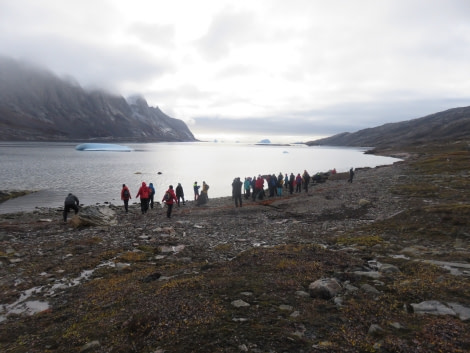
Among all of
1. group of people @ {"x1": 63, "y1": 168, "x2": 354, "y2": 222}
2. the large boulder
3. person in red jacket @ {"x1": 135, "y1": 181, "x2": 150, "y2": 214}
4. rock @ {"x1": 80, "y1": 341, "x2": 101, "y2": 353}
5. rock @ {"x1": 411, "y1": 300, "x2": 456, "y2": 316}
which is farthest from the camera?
person in red jacket @ {"x1": 135, "y1": 181, "x2": 150, "y2": 214}

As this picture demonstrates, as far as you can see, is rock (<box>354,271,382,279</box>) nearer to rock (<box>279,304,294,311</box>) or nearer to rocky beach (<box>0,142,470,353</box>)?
rocky beach (<box>0,142,470,353</box>)

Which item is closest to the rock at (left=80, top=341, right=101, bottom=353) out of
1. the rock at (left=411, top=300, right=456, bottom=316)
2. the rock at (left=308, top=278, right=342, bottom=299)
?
the rock at (left=308, top=278, right=342, bottom=299)

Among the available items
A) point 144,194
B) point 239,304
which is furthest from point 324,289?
point 144,194

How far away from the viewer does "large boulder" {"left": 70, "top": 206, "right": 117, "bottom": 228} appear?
71.1 ft

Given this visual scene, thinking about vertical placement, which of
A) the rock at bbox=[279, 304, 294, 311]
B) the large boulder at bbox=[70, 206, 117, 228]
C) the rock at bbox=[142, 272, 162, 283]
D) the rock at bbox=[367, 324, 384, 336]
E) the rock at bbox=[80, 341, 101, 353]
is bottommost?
the large boulder at bbox=[70, 206, 117, 228]

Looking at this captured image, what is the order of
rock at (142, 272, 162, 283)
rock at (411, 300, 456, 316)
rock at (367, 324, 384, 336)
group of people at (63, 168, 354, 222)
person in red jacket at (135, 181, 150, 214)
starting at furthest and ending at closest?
person in red jacket at (135, 181, 150, 214), group of people at (63, 168, 354, 222), rock at (142, 272, 162, 283), rock at (411, 300, 456, 316), rock at (367, 324, 384, 336)

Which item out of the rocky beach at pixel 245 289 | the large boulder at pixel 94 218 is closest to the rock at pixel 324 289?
the rocky beach at pixel 245 289

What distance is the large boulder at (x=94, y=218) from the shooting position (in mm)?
21667

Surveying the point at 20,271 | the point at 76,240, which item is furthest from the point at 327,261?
the point at 76,240

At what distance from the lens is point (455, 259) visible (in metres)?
10.8

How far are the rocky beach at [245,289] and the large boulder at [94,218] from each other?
7.92 ft

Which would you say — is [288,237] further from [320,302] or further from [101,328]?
[101,328]

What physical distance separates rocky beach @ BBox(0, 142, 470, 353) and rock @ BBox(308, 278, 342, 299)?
0.04 m

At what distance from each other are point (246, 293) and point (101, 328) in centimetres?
351
